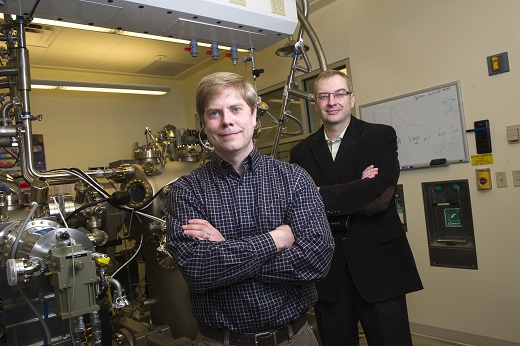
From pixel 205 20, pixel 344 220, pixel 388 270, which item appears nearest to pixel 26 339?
pixel 344 220

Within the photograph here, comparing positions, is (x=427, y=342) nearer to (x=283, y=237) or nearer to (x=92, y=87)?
(x=283, y=237)

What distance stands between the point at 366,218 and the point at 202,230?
0.78m

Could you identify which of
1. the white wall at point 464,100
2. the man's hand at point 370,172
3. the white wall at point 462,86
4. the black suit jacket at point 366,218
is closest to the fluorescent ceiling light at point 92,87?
the white wall at point 462,86

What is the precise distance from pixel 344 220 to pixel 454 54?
1839 mm

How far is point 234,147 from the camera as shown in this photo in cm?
112

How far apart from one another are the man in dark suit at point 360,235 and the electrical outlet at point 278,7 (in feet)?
2.62

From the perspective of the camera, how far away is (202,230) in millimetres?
1074

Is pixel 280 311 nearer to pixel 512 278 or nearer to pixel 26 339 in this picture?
pixel 26 339

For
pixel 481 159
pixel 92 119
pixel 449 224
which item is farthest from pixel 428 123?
pixel 92 119

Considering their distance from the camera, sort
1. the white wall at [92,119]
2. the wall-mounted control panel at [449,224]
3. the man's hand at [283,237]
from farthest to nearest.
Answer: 1. the white wall at [92,119]
2. the wall-mounted control panel at [449,224]
3. the man's hand at [283,237]

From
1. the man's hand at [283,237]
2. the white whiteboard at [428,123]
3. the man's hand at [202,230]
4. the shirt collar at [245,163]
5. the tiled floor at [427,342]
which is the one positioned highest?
the white whiteboard at [428,123]

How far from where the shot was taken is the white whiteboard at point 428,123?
276 cm

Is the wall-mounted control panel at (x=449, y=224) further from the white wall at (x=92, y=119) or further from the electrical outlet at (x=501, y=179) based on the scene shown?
the white wall at (x=92, y=119)

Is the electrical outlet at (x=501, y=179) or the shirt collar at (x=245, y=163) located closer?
the shirt collar at (x=245, y=163)
